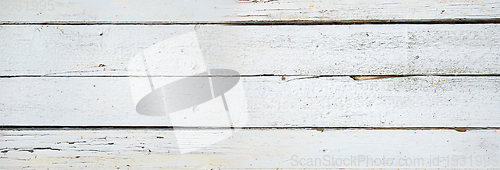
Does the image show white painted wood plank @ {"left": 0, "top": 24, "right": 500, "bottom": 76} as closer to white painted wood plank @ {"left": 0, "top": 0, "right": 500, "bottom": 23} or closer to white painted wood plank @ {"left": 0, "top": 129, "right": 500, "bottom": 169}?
white painted wood plank @ {"left": 0, "top": 0, "right": 500, "bottom": 23}

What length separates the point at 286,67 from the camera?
49 centimetres

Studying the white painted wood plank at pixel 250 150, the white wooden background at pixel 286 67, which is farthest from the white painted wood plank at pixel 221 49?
the white painted wood plank at pixel 250 150

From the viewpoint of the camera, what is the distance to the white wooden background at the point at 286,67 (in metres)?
0.49

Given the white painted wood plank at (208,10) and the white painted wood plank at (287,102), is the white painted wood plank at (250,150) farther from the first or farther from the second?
the white painted wood plank at (208,10)

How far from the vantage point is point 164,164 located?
1.70 feet

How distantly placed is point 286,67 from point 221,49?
0.44ft

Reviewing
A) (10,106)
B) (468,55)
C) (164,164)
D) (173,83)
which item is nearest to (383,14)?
(468,55)

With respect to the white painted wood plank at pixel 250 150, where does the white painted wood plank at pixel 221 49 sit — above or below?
above

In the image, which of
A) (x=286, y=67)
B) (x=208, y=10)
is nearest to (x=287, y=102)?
(x=286, y=67)

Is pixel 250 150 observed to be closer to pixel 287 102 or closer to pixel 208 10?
pixel 287 102

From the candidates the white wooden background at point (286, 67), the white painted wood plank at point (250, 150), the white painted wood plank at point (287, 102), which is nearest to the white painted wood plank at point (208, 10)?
the white wooden background at point (286, 67)

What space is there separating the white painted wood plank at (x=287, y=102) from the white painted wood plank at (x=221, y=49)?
0.07ft

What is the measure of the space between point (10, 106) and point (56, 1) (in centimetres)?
23

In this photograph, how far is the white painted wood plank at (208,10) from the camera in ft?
1.61
